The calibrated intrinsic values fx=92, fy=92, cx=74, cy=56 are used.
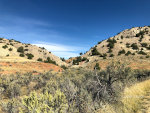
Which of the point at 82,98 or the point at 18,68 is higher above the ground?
the point at 82,98

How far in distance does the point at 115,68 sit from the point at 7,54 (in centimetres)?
4600

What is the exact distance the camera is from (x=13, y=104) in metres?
5.07

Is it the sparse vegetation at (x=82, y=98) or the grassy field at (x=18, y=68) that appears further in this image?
the grassy field at (x=18, y=68)

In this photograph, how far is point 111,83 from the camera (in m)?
6.00

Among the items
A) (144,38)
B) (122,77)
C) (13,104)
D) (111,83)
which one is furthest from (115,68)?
(144,38)

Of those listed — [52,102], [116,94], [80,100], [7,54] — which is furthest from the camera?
[7,54]

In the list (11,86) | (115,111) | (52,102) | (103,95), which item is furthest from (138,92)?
(11,86)

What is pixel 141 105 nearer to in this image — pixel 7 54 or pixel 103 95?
pixel 103 95

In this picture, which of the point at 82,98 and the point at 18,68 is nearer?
the point at 82,98

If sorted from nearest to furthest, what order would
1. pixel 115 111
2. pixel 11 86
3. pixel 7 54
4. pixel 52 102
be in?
pixel 52 102 → pixel 115 111 → pixel 11 86 → pixel 7 54

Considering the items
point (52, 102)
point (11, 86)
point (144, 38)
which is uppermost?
Result: point (144, 38)

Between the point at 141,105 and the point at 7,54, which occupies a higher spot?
the point at 7,54

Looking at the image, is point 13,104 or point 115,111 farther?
point 13,104

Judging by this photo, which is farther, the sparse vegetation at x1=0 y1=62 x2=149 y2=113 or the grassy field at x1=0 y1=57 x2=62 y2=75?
the grassy field at x1=0 y1=57 x2=62 y2=75
